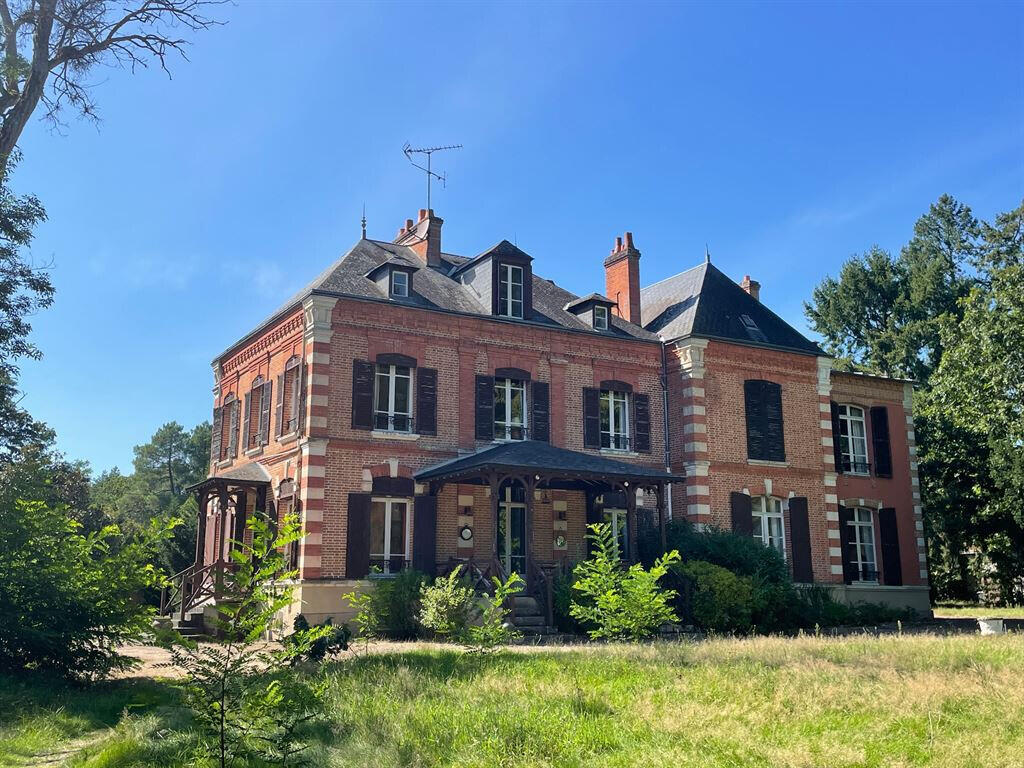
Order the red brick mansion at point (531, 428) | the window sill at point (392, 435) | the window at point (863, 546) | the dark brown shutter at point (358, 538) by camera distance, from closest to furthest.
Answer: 1. the dark brown shutter at point (358, 538)
2. the red brick mansion at point (531, 428)
3. the window sill at point (392, 435)
4. the window at point (863, 546)

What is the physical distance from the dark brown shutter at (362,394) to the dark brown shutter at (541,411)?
4.02m

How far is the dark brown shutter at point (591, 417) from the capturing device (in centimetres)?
2302

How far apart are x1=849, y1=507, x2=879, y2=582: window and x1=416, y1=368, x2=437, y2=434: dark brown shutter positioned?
12815mm

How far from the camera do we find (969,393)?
28.2 m

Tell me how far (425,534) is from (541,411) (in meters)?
4.22

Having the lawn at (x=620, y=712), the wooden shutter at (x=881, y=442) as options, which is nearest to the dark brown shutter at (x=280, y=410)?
the lawn at (x=620, y=712)

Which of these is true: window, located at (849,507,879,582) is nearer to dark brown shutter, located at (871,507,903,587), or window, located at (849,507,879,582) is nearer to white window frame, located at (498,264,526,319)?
dark brown shutter, located at (871,507,903,587)

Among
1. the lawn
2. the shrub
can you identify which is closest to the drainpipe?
the shrub

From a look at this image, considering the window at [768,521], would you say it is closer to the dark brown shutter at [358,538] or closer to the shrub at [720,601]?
the shrub at [720,601]

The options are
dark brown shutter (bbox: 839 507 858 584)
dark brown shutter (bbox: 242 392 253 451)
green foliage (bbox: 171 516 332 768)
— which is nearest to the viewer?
green foliage (bbox: 171 516 332 768)

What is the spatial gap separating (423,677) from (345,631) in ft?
9.31

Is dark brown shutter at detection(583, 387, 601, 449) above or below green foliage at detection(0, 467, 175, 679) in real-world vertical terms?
above

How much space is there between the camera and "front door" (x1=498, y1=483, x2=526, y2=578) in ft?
69.8

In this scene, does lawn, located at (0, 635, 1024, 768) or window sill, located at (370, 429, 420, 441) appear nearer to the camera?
lawn, located at (0, 635, 1024, 768)
